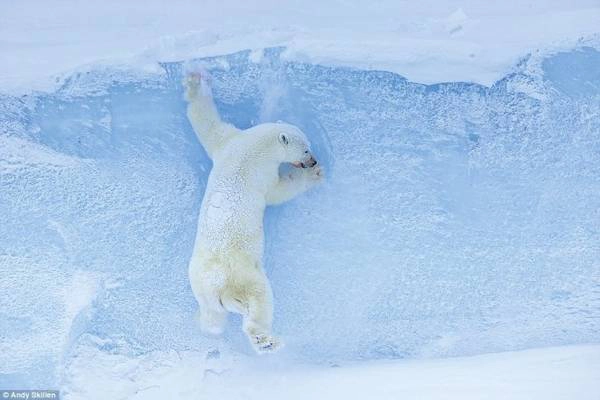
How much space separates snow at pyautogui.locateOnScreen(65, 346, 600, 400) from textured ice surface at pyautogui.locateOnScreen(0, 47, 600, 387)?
0.07 meters

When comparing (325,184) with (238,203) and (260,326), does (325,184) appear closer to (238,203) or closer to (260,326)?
(238,203)

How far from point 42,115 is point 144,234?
63cm

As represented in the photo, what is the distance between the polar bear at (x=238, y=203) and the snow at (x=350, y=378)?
0.24 metres

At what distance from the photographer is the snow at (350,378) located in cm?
224

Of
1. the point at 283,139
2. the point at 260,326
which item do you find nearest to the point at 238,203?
the point at 283,139

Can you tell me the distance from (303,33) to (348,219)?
0.77 m

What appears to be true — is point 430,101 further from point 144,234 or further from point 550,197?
point 144,234

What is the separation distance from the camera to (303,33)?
8.45ft

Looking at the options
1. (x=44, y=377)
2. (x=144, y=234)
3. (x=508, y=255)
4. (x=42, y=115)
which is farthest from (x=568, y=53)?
(x=44, y=377)

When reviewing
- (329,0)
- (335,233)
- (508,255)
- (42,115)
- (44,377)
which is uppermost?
(329,0)

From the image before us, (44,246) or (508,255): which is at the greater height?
(44,246)

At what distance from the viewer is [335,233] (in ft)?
8.57

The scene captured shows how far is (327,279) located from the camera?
260 centimetres

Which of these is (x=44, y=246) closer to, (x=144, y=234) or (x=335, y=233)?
(x=144, y=234)
